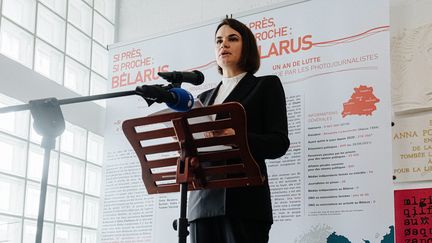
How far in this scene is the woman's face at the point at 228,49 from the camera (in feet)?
7.09

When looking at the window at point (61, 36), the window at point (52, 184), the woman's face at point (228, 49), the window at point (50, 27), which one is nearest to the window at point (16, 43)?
the window at point (61, 36)

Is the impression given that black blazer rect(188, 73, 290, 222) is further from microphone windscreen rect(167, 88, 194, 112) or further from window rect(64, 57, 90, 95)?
window rect(64, 57, 90, 95)

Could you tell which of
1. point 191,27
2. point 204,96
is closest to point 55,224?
point 191,27

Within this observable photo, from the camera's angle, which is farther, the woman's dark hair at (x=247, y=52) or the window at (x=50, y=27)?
the window at (x=50, y=27)

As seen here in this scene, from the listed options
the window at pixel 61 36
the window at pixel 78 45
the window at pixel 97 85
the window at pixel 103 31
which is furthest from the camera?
the window at pixel 103 31

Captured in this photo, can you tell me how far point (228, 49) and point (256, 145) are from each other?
1.67 feet

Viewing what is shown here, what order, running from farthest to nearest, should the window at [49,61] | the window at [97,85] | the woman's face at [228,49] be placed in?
1. the window at [97,85]
2. the window at [49,61]
3. the woman's face at [228,49]

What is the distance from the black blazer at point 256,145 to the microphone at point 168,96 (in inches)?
13.1

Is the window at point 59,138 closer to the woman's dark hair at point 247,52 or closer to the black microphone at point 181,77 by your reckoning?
the woman's dark hair at point 247,52

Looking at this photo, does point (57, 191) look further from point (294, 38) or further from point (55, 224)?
point (294, 38)

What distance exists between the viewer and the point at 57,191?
3.49 meters

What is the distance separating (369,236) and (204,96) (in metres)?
1.02

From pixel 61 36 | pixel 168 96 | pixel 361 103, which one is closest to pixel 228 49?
pixel 168 96

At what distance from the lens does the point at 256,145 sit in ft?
5.88
